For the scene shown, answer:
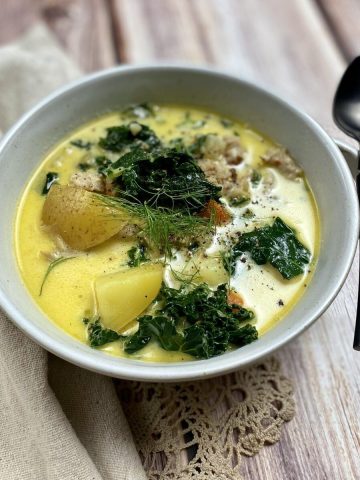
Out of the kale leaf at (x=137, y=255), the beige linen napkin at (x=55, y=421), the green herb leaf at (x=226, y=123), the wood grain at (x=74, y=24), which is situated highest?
the green herb leaf at (x=226, y=123)

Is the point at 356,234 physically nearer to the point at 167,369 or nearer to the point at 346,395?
the point at 346,395

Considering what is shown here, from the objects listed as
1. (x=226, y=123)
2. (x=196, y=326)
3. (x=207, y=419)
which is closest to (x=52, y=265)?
(x=196, y=326)

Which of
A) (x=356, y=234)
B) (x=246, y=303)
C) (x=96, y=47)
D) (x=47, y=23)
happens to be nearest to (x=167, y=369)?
(x=246, y=303)

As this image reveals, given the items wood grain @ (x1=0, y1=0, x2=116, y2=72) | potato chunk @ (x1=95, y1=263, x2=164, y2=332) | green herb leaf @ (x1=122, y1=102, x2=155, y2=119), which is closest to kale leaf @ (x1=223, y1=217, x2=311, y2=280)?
potato chunk @ (x1=95, y1=263, x2=164, y2=332)

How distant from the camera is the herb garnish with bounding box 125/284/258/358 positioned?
2662 mm

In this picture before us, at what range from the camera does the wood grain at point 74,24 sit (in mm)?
4414

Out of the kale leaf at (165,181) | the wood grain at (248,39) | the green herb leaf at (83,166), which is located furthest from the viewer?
the wood grain at (248,39)

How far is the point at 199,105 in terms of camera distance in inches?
147

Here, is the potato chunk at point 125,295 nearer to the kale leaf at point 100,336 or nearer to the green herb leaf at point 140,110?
the kale leaf at point 100,336

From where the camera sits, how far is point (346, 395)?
2896 millimetres

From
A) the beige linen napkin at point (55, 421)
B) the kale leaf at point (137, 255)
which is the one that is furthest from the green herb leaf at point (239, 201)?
the beige linen napkin at point (55, 421)

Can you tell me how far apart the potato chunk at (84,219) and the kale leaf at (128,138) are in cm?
54

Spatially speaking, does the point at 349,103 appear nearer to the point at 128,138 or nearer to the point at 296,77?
the point at 296,77

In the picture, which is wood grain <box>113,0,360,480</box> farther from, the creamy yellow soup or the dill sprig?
the dill sprig
